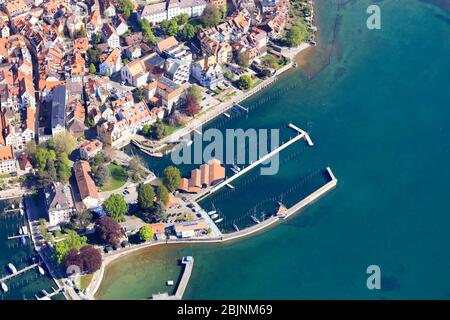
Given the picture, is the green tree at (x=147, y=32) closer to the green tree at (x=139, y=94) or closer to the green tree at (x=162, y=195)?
the green tree at (x=139, y=94)

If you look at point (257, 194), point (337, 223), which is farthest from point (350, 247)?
point (257, 194)

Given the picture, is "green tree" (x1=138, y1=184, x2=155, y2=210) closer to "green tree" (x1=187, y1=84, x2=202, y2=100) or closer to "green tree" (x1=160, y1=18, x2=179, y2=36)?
"green tree" (x1=187, y1=84, x2=202, y2=100)

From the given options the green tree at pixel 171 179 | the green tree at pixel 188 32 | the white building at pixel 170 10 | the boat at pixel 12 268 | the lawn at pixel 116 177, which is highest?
the white building at pixel 170 10

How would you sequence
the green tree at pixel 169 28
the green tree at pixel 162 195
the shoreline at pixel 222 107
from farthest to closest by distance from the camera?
1. the green tree at pixel 169 28
2. the shoreline at pixel 222 107
3. the green tree at pixel 162 195

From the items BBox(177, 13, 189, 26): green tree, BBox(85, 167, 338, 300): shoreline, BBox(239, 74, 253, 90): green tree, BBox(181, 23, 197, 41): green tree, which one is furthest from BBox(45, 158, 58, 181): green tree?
BBox(177, 13, 189, 26): green tree

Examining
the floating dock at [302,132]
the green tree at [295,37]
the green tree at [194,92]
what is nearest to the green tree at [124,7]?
the green tree at [194,92]

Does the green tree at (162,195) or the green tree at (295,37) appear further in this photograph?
the green tree at (295,37)
